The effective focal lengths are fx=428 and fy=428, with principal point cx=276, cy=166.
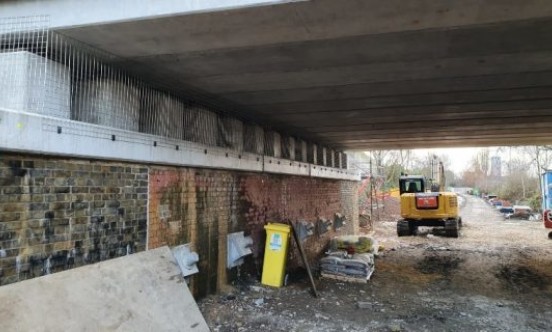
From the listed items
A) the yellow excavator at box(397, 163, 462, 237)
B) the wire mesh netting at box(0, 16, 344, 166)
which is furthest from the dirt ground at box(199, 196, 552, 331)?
the yellow excavator at box(397, 163, 462, 237)

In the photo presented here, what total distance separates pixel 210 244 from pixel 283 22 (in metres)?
4.28

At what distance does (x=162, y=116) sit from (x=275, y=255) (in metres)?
3.52

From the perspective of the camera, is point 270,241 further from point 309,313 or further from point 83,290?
point 83,290

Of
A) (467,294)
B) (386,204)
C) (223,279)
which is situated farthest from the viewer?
(386,204)

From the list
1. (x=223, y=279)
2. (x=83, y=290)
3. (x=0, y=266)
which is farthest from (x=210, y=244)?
(x=0, y=266)

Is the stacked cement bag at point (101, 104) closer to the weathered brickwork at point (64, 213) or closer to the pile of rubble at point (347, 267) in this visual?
the weathered brickwork at point (64, 213)

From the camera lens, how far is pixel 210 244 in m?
7.10

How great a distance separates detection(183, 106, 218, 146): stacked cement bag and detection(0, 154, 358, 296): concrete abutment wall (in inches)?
21.7

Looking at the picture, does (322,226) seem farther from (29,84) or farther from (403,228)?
(29,84)

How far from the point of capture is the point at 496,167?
221 ft

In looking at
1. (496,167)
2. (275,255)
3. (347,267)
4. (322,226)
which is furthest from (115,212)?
(496,167)

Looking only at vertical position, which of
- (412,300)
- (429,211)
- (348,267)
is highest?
(429,211)

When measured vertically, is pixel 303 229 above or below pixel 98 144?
below

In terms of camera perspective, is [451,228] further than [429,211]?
No
